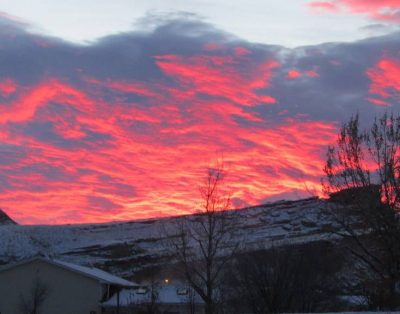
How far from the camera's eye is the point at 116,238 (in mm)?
124500

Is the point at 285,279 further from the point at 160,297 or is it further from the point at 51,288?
the point at 51,288

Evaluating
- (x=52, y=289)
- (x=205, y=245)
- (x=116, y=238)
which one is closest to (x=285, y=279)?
(x=205, y=245)

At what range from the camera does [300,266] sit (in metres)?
36.8

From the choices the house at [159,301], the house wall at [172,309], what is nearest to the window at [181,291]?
the house at [159,301]

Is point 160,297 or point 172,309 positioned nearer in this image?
point 172,309

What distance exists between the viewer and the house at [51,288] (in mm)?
53844

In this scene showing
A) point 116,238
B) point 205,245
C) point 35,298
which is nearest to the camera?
point 205,245

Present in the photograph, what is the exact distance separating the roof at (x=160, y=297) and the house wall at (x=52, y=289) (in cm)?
198

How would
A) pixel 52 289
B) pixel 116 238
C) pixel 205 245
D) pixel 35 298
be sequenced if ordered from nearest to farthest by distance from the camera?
1. pixel 205 245
2. pixel 35 298
3. pixel 52 289
4. pixel 116 238

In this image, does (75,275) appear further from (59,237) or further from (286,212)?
(286,212)

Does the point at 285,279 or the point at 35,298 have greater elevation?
the point at 285,279

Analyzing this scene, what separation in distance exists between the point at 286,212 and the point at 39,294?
78403 millimetres

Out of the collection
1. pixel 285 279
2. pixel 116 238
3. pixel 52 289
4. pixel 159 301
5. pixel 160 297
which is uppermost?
pixel 116 238

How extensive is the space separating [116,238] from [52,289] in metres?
69.4
